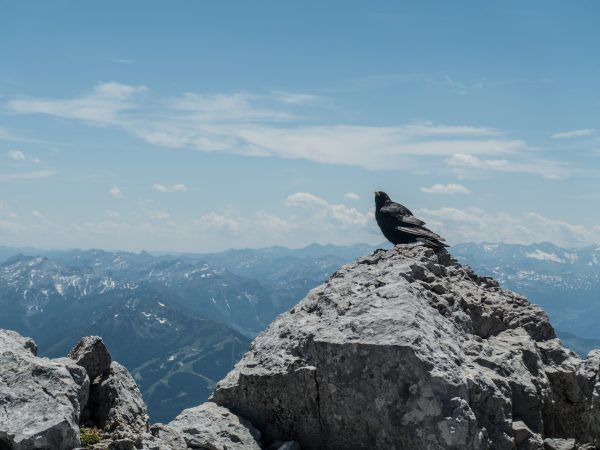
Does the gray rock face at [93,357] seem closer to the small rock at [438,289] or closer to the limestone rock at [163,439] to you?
the limestone rock at [163,439]

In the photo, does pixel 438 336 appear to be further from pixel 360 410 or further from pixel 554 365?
pixel 554 365

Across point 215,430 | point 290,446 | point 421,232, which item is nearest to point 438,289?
point 421,232

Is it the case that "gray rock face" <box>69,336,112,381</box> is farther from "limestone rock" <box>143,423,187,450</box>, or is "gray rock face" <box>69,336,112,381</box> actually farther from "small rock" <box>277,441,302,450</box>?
"small rock" <box>277,441,302,450</box>

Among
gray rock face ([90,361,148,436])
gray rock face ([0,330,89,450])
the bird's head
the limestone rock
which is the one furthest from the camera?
the bird's head

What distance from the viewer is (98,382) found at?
12.3 m

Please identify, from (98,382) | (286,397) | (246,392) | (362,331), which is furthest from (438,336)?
(98,382)

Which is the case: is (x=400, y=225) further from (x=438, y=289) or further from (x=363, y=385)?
(x=363, y=385)

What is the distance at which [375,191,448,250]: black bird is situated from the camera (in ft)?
55.1

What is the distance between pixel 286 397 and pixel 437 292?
4.06m

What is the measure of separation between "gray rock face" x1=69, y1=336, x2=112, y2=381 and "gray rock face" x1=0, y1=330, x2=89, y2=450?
92cm

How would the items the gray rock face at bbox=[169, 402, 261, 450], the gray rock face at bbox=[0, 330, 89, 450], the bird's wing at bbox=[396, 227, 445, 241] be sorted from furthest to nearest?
the bird's wing at bbox=[396, 227, 445, 241] → the gray rock face at bbox=[169, 402, 261, 450] → the gray rock face at bbox=[0, 330, 89, 450]

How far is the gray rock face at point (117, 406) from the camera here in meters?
11.2

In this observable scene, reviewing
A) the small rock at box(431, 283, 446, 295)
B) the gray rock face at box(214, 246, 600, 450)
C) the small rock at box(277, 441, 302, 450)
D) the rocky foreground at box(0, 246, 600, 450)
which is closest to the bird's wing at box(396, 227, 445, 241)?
the gray rock face at box(214, 246, 600, 450)

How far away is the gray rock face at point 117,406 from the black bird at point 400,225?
8.24 m
